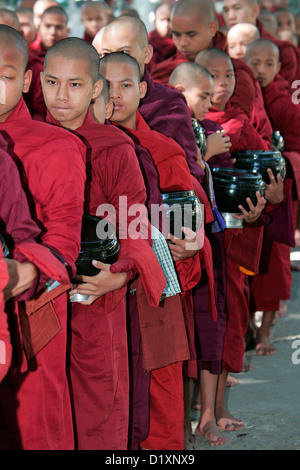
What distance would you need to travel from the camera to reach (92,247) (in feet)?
6.85

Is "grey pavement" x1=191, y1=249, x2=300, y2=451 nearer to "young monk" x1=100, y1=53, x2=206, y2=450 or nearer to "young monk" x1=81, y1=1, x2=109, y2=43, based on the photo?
"young monk" x1=100, y1=53, x2=206, y2=450

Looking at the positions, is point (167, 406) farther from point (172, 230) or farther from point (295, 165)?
point (295, 165)

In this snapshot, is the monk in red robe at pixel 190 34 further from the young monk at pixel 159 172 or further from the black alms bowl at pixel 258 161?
the young monk at pixel 159 172

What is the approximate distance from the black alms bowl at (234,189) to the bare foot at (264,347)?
Answer: 140 cm

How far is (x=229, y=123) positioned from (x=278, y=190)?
42 cm

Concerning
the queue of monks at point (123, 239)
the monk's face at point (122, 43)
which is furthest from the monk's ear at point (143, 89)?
the monk's face at point (122, 43)

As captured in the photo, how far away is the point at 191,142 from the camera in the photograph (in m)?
3.00

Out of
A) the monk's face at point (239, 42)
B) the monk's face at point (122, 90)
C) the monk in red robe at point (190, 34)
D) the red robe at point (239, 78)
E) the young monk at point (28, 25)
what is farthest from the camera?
the young monk at point (28, 25)

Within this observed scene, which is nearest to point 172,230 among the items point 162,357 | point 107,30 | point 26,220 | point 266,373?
point 162,357

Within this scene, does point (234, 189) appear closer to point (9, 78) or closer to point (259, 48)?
point (9, 78)

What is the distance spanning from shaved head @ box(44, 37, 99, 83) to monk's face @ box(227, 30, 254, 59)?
10.5ft

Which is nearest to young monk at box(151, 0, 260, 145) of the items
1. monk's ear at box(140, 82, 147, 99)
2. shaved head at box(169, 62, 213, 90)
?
shaved head at box(169, 62, 213, 90)

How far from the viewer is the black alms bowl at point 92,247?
209 cm

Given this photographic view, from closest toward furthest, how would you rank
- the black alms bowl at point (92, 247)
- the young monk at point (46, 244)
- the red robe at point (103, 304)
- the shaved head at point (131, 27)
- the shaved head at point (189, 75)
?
the young monk at point (46, 244) < the black alms bowl at point (92, 247) < the red robe at point (103, 304) < the shaved head at point (131, 27) < the shaved head at point (189, 75)
